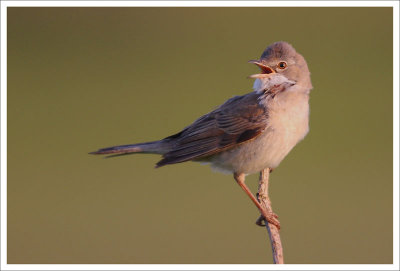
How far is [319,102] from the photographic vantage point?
11.2 m

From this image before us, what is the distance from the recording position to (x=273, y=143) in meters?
4.58

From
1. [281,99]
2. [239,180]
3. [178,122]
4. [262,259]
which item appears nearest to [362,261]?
[262,259]

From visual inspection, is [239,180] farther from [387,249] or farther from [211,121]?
[387,249]

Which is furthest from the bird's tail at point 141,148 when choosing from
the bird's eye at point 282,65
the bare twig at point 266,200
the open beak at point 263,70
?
the bird's eye at point 282,65

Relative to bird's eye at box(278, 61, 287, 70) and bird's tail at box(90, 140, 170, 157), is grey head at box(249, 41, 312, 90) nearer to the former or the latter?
bird's eye at box(278, 61, 287, 70)

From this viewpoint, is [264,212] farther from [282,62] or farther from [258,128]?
[282,62]

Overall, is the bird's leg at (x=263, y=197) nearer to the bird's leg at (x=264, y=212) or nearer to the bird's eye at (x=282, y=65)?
the bird's leg at (x=264, y=212)

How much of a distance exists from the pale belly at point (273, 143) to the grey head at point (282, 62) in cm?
28

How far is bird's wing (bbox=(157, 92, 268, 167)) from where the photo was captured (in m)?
4.61

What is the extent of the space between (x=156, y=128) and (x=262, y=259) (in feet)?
13.0

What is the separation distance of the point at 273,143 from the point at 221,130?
0.47 meters

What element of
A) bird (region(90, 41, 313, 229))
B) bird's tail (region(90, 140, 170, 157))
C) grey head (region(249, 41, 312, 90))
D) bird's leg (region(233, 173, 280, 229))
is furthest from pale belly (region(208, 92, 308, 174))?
bird's tail (region(90, 140, 170, 157))

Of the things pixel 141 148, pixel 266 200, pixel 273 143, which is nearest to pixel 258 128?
pixel 273 143

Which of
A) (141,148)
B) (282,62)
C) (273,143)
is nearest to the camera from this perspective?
(273,143)
